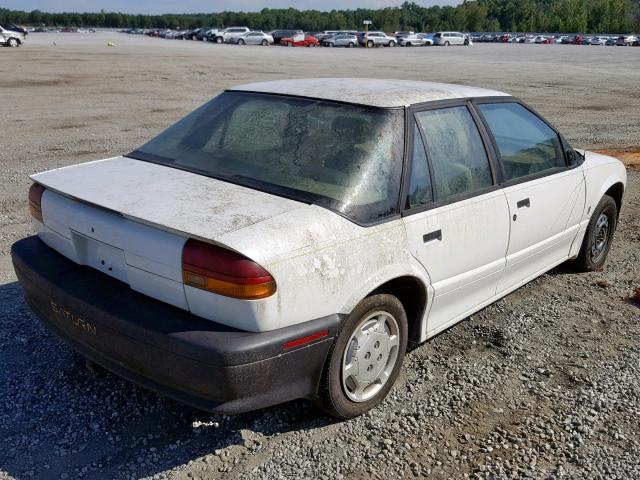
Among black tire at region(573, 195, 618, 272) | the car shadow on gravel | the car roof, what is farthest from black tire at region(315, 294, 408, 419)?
black tire at region(573, 195, 618, 272)

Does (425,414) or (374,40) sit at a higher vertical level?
(374,40)

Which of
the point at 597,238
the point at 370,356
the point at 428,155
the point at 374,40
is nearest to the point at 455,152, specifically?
the point at 428,155

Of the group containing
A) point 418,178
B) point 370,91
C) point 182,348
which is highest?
point 370,91

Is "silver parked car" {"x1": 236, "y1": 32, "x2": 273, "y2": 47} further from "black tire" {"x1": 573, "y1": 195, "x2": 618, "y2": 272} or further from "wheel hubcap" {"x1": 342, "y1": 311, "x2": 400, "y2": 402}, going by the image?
"wheel hubcap" {"x1": 342, "y1": 311, "x2": 400, "y2": 402}

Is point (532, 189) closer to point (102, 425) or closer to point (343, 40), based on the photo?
point (102, 425)

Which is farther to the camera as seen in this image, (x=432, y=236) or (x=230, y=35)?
(x=230, y=35)

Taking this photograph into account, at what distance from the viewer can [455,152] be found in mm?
3623

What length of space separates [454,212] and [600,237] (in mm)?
2555

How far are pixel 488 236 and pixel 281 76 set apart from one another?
2220 cm

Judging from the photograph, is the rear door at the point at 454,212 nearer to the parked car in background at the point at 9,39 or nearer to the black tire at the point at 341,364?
the black tire at the point at 341,364

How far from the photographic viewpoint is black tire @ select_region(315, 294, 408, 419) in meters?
2.91

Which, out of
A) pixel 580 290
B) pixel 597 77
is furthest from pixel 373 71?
pixel 580 290

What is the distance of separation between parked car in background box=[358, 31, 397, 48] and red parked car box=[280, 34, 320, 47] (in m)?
5.04

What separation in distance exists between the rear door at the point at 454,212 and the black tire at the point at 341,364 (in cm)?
28
